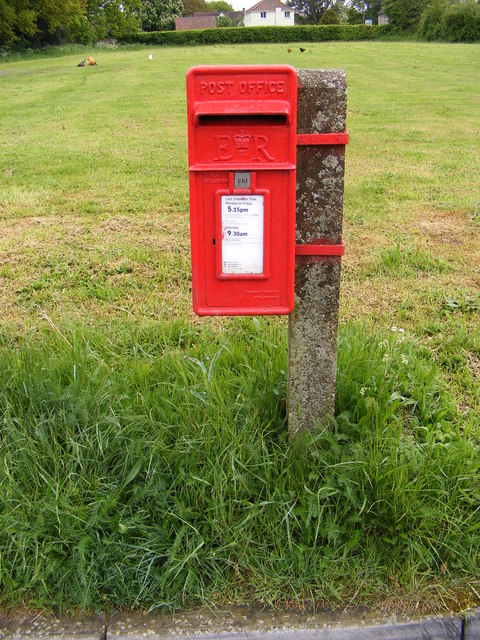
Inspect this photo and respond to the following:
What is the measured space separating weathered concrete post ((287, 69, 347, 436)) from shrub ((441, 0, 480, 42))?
144 ft

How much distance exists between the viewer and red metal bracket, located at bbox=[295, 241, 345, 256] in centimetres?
220

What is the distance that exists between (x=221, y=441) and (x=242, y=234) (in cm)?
80

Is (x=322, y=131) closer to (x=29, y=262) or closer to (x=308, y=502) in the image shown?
(x=308, y=502)

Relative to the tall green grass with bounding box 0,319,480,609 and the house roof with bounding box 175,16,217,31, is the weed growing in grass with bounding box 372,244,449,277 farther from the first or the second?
the house roof with bounding box 175,16,217,31

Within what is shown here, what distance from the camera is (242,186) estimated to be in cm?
201

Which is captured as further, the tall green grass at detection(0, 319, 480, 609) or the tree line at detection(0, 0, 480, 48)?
the tree line at detection(0, 0, 480, 48)

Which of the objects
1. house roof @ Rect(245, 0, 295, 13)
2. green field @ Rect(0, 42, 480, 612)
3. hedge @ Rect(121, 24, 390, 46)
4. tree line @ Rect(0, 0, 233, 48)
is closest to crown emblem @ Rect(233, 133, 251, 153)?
green field @ Rect(0, 42, 480, 612)

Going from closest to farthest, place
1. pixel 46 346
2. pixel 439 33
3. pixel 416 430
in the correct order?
pixel 416 430, pixel 46 346, pixel 439 33

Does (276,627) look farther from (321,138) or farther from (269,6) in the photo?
(269,6)

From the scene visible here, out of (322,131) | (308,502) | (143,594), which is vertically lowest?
(143,594)

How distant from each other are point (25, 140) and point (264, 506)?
357 inches

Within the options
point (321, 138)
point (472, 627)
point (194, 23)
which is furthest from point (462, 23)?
point (472, 627)

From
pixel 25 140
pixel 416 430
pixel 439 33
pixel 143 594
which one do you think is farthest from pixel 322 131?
pixel 439 33

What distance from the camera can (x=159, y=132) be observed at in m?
10.6
